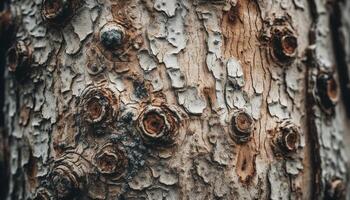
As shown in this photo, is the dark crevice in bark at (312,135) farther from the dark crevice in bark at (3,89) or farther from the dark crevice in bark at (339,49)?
the dark crevice in bark at (3,89)

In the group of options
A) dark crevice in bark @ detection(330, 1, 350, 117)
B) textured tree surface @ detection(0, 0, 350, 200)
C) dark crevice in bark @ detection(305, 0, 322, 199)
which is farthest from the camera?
dark crevice in bark @ detection(330, 1, 350, 117)

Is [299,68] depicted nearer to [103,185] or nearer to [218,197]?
[218,197]

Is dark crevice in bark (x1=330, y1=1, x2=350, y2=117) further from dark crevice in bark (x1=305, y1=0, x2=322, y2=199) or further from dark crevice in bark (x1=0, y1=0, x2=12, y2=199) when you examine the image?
dark crevice in bark (x1=0, y1=0, x2=12, y2=199)

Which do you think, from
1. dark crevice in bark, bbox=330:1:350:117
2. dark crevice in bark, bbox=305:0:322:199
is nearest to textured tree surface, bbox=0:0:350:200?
→ dark crevice in bark, bbox=305:0:322:199

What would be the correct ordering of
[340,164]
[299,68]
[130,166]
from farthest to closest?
[340,164] < [299,68] < [130,166]

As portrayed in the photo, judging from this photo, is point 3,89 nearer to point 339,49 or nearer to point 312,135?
point 312,135

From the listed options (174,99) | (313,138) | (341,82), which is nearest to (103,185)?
(174,99)

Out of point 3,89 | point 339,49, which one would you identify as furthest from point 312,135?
point 3,89
